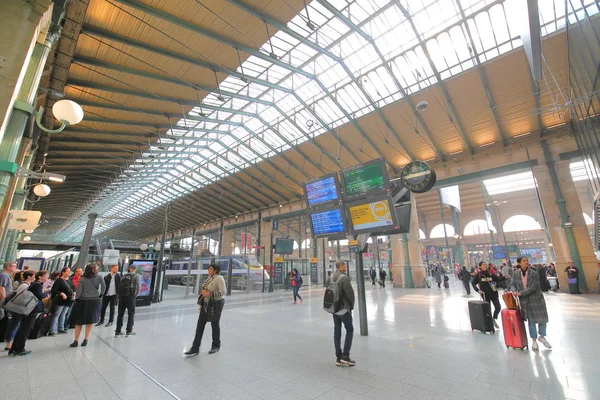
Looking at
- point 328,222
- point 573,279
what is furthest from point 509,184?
point 328,222

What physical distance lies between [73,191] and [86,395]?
33.0 m

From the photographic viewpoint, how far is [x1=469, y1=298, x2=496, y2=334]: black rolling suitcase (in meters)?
6.09

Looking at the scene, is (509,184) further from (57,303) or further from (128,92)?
(57,303)

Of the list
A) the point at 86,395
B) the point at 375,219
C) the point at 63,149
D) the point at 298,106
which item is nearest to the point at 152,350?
the point at 86,395

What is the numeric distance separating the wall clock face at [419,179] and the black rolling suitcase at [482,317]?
3.06 m

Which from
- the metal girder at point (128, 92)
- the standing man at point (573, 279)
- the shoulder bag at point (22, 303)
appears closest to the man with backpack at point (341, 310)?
the shoulder bag at point (22, 303)

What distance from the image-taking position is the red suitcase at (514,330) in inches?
189

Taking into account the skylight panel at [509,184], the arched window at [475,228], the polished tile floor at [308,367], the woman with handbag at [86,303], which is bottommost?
the polished tile floor at [308,367]

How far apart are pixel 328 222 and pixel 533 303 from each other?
4.39 metres

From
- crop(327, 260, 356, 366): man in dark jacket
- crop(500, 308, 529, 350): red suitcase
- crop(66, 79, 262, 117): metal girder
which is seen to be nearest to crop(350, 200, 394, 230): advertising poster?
crop(327, 260, 356, 366): man in dark jacket

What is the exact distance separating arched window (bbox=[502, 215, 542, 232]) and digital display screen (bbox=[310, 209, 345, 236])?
49.8 meters

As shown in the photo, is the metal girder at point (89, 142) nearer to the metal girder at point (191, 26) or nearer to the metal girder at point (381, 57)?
the metal girder at point (191, 26)

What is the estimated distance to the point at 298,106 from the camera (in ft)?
62.7

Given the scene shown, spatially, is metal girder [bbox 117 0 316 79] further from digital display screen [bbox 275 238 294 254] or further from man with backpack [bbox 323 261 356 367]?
digital display screen [bbox 275 238 294 254]
